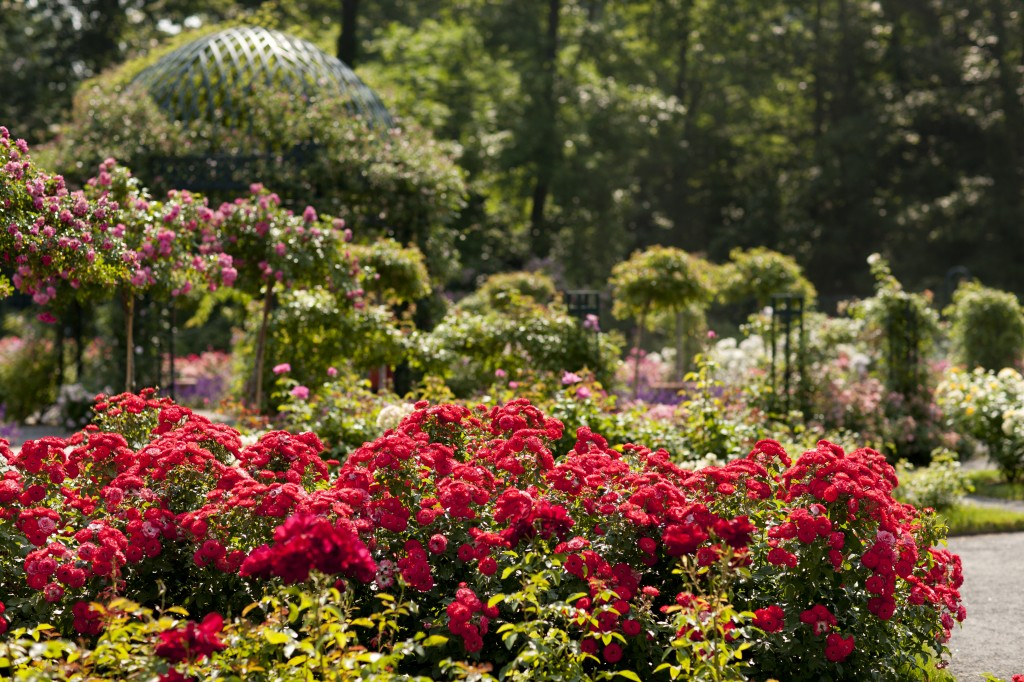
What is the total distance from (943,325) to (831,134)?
1790 cm

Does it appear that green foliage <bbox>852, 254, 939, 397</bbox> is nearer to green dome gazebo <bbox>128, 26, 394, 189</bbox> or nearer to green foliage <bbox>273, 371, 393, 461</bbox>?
green foliage <bbox>273, 371, 393, 461</bbox>

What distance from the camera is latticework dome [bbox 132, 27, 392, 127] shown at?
11508 millimetres

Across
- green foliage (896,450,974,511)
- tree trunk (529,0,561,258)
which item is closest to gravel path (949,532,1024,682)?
green foliage (896,450,974,511)

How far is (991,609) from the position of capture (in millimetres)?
5168

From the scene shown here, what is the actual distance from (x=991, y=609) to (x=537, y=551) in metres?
2.86

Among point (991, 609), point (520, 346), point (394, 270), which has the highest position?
point (394, 270)

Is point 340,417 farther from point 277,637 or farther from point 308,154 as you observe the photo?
Answer: point 308,154

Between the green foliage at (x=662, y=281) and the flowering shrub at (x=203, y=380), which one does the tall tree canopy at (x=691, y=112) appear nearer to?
the flowering shrub at (x=203, y=380)

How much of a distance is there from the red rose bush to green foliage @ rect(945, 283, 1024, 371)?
8.52m

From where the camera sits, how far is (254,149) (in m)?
11.2

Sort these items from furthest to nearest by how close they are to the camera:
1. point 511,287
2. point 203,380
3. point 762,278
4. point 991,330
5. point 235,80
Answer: point 762,278
point 511,287
point 203,380
point 991,330
point 235,80

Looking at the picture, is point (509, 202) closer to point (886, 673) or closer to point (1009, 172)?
point (1009, 172)

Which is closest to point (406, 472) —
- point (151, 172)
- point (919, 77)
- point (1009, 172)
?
point (151, 172)

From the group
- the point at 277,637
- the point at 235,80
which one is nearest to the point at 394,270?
the point at 235,80
